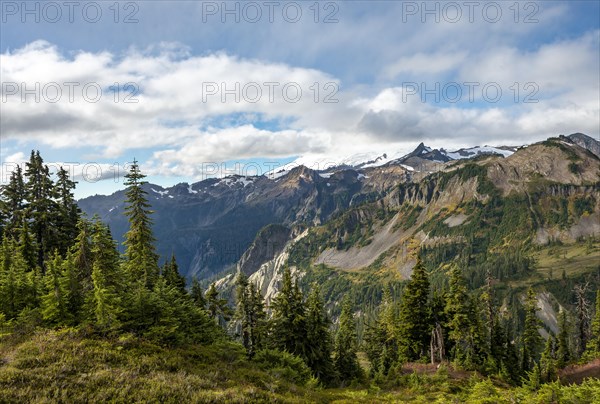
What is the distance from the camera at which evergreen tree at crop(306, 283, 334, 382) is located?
41656mm

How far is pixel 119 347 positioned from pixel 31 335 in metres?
6.33

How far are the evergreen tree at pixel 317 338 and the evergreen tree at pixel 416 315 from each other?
1534cm

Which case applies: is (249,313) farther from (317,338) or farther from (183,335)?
(183,335)

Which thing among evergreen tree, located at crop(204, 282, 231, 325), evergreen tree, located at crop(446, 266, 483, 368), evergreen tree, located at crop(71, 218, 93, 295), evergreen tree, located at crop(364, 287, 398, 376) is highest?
evergreen tree, located at crop(71, 218, 93, 295)

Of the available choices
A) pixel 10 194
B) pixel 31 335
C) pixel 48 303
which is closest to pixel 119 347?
pixel 31 335

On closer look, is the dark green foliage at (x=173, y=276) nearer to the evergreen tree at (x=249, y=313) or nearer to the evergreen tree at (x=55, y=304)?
the evergreen tree at (x=249, y=313)

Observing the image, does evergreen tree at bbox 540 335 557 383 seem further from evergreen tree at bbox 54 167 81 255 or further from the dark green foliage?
evergreen tree at bbox 54 167 81 255

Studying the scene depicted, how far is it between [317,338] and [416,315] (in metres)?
18.8

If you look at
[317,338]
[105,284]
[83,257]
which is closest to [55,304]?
[105,284]

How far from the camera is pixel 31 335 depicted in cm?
2289

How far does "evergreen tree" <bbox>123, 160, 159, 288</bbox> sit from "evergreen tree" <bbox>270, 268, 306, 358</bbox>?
13908mm

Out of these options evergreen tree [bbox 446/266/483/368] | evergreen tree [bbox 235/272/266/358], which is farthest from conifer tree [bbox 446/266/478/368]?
evergreen tree [bbox 235/272/266/358]

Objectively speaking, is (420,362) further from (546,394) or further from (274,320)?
(546,394)

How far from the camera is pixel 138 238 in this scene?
36906 mm
